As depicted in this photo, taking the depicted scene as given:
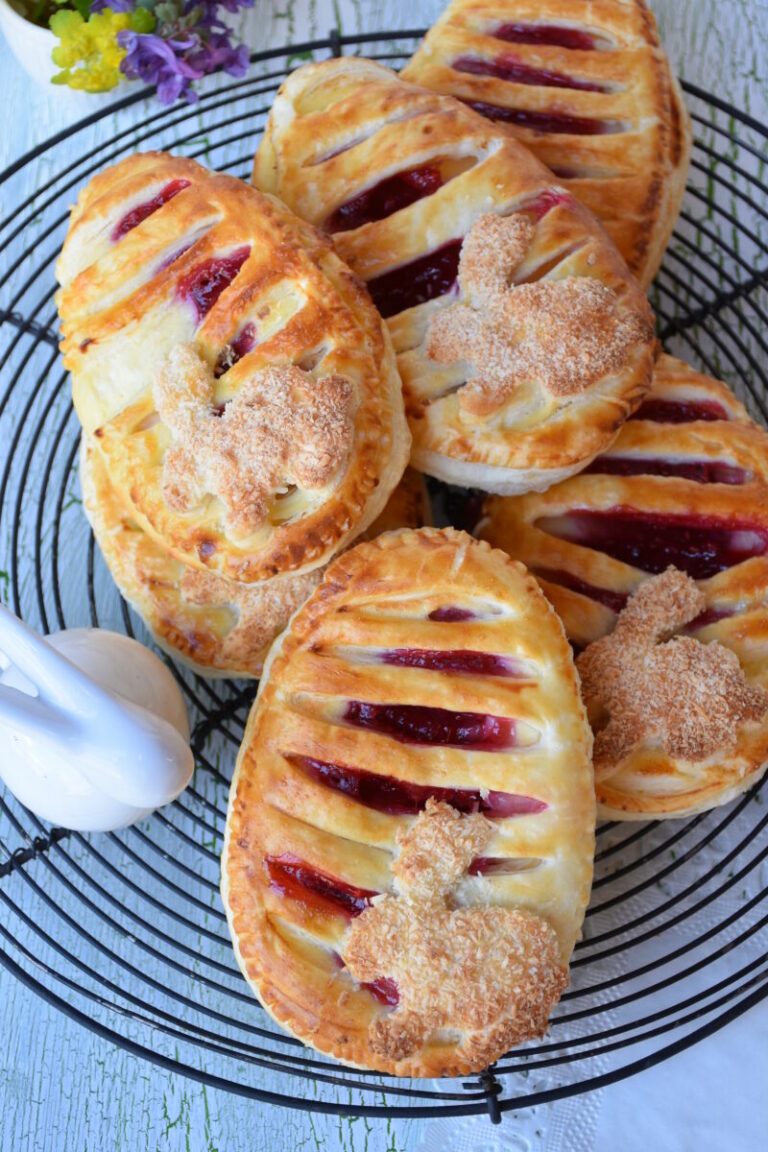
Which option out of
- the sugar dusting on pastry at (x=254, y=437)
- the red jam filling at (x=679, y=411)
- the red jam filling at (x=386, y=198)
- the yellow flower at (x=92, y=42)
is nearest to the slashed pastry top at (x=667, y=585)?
the red jam filling at (x=679, y=411)

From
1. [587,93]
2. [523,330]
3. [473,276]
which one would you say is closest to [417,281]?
[473,276]

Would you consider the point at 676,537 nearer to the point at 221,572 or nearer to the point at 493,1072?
the point at 221,572

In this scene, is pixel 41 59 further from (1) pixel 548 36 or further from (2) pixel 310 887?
(2) pixel 310 887

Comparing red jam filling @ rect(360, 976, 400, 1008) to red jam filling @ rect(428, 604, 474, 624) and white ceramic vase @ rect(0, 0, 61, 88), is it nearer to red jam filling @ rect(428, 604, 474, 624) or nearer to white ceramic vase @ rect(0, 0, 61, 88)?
red jam filling @ rect(428, 604, 474, 624)

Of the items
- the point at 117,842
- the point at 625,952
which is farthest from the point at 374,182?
the point at 625,952

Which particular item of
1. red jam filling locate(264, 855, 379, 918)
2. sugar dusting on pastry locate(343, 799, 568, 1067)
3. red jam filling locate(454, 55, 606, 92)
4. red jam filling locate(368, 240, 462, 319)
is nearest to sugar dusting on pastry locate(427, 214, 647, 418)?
red jam filling locate(368, 240, 462, 319)
